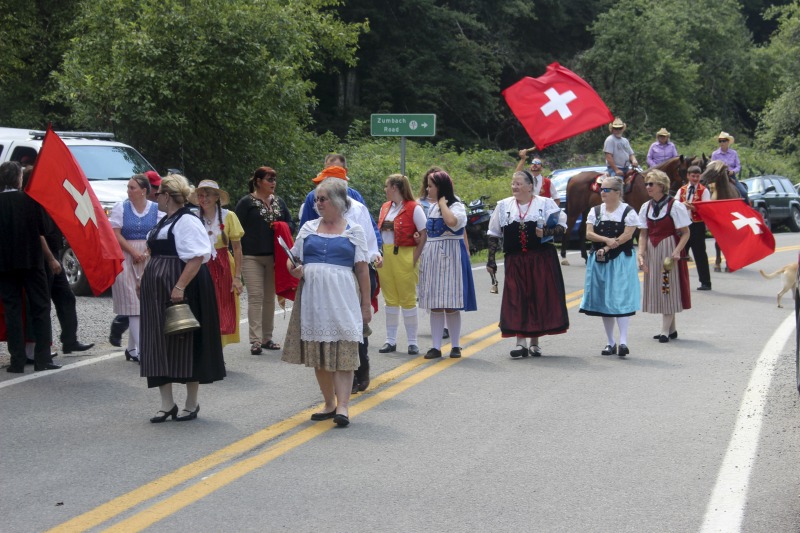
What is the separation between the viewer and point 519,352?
423 inches

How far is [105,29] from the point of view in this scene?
20.9 meters

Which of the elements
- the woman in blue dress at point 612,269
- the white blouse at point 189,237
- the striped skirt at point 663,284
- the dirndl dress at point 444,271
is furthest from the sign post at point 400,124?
the white blouse at point 189,237

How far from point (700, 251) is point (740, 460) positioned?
10.6m

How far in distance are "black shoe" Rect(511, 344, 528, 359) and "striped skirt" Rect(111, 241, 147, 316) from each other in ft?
11.3

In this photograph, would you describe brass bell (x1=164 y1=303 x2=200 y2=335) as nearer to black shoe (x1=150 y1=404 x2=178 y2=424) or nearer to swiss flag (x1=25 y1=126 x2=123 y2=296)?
black shoe (x1=150 y1=404 x2=178 y2=424)

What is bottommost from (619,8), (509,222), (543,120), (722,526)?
(722,526)

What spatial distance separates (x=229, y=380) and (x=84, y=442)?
7.49 ft

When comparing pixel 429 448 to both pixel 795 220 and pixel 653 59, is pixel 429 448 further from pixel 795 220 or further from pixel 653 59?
pixel 653 59

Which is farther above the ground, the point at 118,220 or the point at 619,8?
the point at 619,8

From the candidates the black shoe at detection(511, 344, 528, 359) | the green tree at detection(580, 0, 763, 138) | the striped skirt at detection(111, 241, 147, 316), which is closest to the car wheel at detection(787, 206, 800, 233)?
the green tree at detection(580, 0, 763, 138)

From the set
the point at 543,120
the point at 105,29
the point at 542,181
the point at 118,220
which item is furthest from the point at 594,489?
the point at 105,29

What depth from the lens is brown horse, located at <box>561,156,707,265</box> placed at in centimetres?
1962

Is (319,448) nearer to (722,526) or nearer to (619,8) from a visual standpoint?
(722,526)

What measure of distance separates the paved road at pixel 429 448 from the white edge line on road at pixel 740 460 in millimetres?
20
